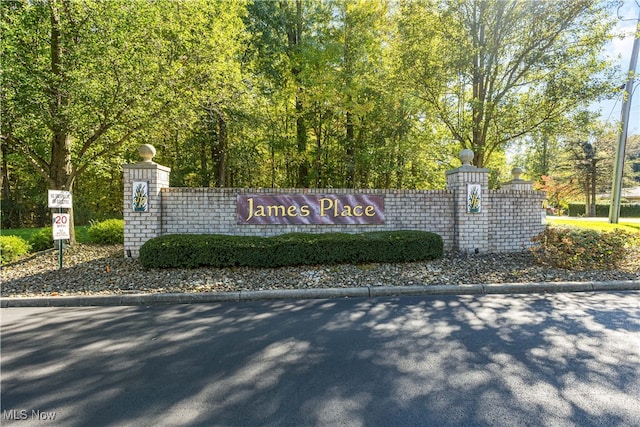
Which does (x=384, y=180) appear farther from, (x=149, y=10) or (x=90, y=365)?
(x=90, y=365)

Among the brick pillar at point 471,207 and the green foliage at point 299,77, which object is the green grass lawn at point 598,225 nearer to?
the green foliage at point 299,77

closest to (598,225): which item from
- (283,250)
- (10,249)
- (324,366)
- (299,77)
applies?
(299,77)

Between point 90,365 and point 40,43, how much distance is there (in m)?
8.56

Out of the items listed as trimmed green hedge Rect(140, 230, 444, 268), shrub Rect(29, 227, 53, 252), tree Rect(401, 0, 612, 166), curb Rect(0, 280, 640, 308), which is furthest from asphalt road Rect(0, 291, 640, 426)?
tree Rect(401, 0, 612, 166)

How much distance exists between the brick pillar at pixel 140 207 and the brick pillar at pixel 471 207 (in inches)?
286

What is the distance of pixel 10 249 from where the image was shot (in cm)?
812

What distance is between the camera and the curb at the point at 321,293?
5363 millimetres

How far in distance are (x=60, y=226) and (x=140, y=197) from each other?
161 cm

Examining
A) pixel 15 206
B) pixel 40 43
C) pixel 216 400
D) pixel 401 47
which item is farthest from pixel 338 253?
pixel 15 206

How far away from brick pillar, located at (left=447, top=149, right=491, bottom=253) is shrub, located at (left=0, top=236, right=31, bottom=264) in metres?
10.8

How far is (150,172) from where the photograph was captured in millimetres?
7891

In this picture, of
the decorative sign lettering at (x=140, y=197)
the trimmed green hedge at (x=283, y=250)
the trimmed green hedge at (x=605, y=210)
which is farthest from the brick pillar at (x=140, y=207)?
the trimmed green hedge at (x=605, y=210)

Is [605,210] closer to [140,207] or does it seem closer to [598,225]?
[598,225]
